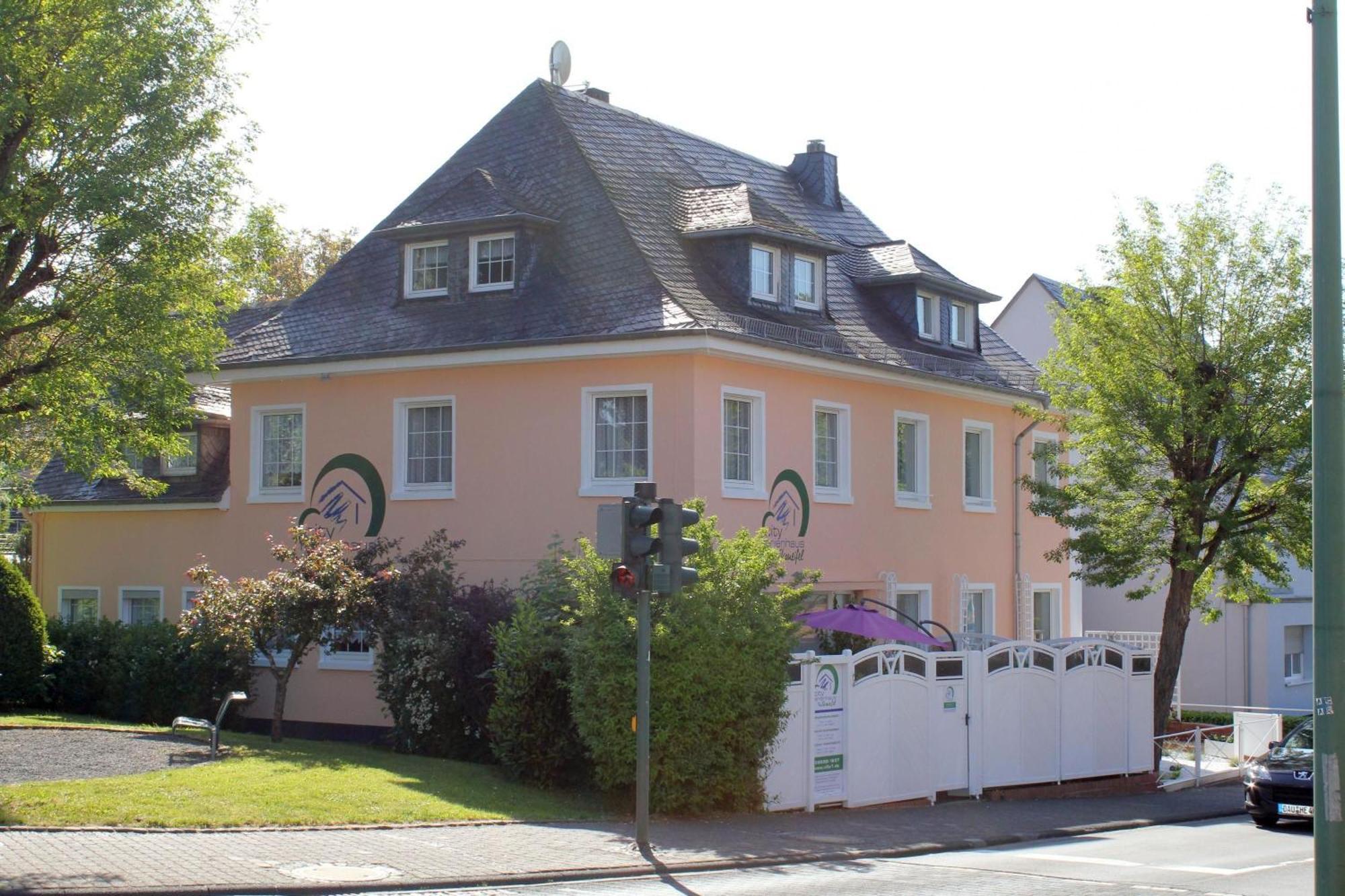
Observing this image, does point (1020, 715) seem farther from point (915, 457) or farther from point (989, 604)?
point (989, 604)

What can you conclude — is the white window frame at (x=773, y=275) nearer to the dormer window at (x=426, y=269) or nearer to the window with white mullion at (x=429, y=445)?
the dormer window at (x=426, y=269)

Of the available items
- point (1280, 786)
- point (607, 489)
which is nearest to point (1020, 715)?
point (1280, 786)

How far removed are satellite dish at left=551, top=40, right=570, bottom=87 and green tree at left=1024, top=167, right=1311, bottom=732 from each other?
10.8 meters

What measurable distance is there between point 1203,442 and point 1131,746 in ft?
15.3

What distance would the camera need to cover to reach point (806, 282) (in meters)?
25.6

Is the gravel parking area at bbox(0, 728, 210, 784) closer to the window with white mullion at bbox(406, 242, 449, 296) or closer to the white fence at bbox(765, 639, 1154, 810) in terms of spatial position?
the white fence at bbox(765, 639, 1154, 810)

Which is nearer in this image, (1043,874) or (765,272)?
(1043,874)

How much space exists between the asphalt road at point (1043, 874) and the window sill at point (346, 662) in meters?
11.3

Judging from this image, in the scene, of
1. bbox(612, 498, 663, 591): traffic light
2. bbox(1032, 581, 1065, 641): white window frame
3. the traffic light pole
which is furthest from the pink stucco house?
the traffic light pole

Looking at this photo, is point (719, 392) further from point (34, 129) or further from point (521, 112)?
point (34, 129)

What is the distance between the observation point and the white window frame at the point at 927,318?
28188mm

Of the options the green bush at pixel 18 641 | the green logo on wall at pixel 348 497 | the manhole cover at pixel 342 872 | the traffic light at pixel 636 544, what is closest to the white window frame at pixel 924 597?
the green logo on wall at pixel 348 497

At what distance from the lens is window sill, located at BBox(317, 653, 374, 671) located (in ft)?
79.2

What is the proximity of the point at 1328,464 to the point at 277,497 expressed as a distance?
19348 millimetres
